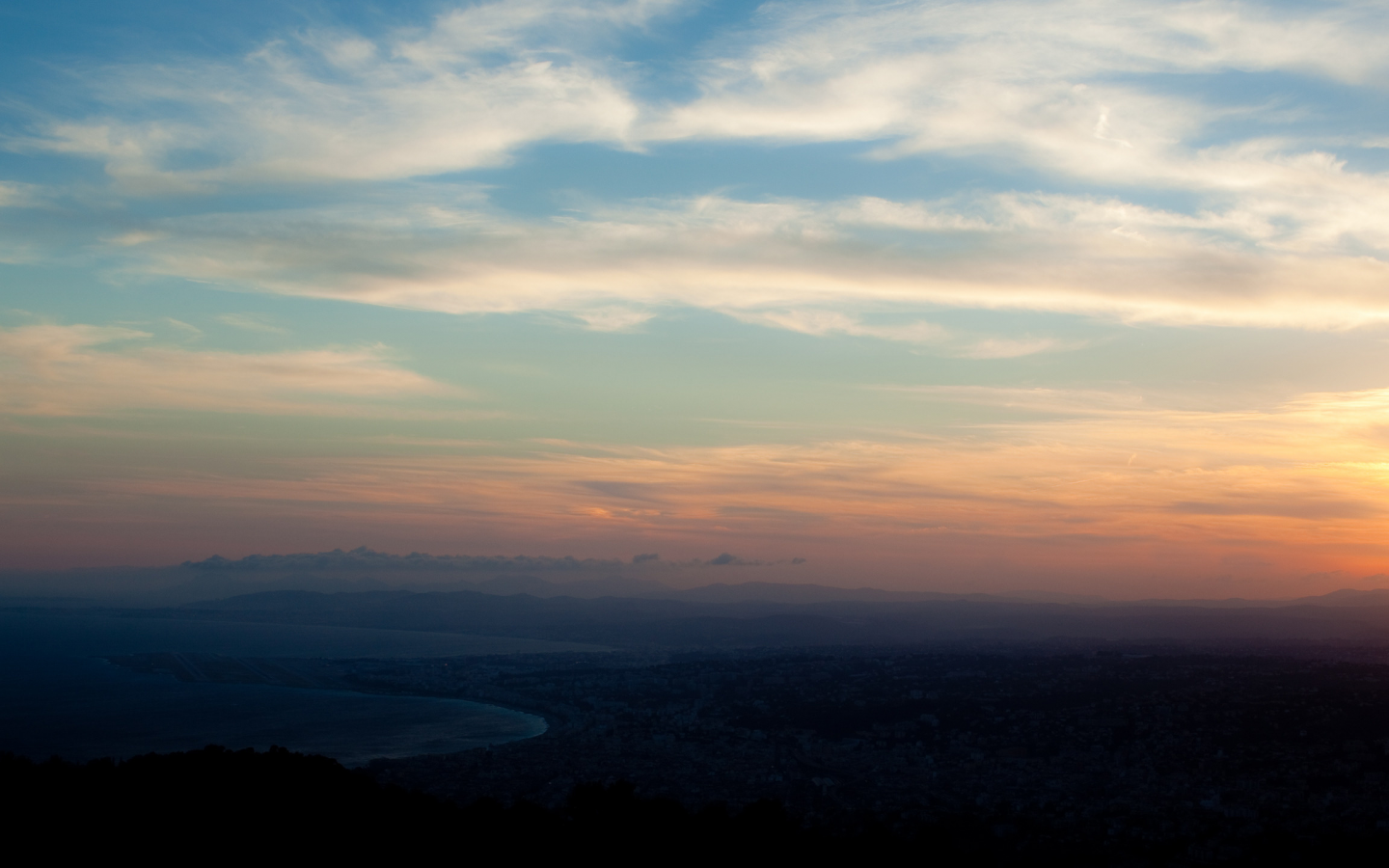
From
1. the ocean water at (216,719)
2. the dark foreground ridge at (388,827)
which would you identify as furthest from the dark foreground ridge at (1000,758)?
the ocean water at (216,719)

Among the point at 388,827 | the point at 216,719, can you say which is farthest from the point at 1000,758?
the point at 216,719

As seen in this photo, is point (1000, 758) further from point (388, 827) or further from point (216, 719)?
point (216, 719)

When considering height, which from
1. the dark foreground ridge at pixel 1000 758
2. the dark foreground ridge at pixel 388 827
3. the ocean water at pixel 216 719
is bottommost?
the ocean water at pixel 216 719

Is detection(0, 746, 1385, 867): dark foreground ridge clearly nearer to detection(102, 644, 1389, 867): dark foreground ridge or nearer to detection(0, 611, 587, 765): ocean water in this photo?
detection(102, 644, 1389, 867): dark foreground ridge

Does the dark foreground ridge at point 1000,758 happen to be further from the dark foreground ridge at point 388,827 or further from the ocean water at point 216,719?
the ocean water at point 216,719

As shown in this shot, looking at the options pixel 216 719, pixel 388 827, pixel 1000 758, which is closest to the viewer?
pixel 388 827

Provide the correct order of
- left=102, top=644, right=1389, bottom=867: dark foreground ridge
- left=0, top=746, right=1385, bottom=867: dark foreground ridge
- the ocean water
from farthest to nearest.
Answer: the ocean water < left=102, top=644, right=1389, bottom=867: dark foreground ridge < left=0, top=746, right=1385, bottom=867: dark foreground ridge

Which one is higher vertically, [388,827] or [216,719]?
[388,827]

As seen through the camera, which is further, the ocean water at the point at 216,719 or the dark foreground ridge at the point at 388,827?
the ocean water at the point at 216,719

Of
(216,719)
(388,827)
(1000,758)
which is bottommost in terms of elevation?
(216,719)

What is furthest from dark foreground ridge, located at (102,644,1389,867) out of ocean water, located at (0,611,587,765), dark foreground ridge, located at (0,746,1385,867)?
ocean water, located at (0,611,587,765)

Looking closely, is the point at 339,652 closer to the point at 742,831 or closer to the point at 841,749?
the point at 841,749
